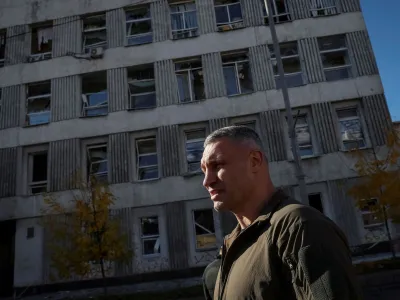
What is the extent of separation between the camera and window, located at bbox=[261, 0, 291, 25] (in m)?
18.6

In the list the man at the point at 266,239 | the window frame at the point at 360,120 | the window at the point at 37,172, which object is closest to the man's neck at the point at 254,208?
the man at the point at 266,239

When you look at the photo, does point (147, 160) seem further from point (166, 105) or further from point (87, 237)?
point (87, 237)

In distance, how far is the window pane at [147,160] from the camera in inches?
687

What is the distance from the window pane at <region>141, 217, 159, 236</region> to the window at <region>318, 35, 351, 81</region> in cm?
1183

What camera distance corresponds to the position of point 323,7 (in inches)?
732

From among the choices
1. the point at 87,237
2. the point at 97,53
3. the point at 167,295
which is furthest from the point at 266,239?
the point at 97,53

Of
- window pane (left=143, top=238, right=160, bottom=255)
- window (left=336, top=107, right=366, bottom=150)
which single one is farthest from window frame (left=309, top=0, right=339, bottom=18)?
window pane (left=143, top=238, right=160, bottom=255)

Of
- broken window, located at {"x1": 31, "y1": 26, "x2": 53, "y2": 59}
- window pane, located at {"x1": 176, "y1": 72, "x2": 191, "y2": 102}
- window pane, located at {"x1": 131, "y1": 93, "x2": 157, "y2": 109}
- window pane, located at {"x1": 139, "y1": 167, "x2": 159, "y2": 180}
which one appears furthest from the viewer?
broken window, located at {"x1": 31, "y1": 26, "x2": 53, "y2": 59}

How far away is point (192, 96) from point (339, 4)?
9.59 m

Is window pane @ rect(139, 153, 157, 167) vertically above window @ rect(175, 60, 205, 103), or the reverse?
window @ rect(175, 60, 205, 103)

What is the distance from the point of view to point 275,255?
1339 millimetres

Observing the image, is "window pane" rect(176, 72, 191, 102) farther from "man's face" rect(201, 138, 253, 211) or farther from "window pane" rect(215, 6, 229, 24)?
"man's face" rect(201, 138, 253, 211)

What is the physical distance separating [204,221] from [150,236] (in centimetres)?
275

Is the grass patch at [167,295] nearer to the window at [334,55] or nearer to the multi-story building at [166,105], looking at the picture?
the multi-story building at [166,105]
